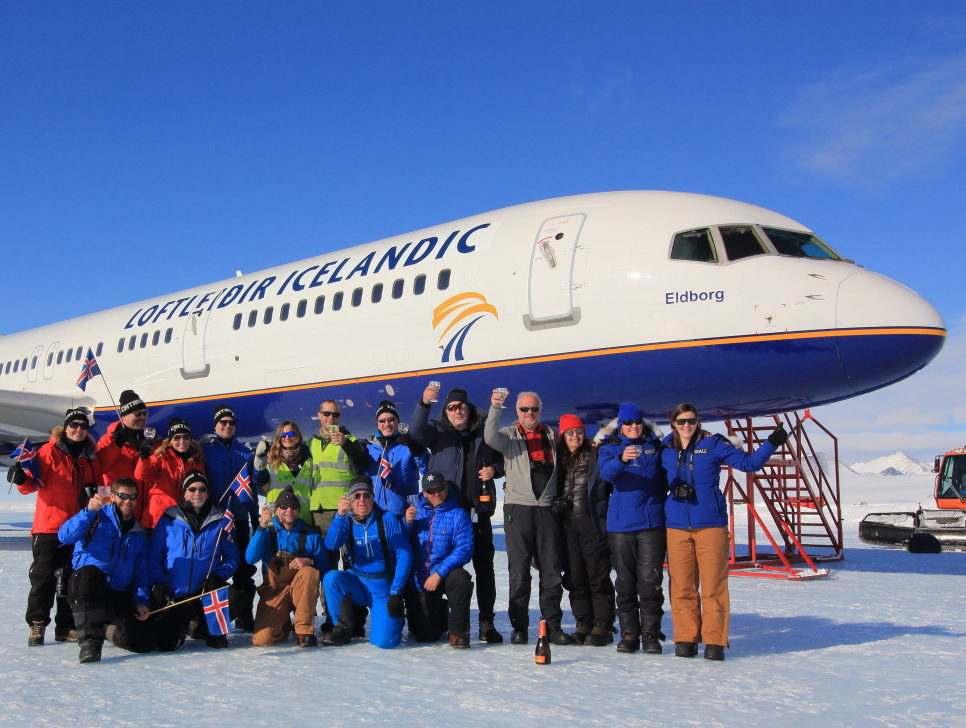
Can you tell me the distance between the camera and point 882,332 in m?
8.96

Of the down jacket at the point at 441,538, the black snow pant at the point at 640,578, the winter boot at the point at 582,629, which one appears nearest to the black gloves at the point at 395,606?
the down jacket at the point at 441,538

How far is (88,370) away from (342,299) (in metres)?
7.88

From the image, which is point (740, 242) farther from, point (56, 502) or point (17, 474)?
point (17, 474)

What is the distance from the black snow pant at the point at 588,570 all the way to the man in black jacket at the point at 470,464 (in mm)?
663

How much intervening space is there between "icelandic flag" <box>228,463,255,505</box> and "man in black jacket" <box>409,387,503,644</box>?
1683 millimetres

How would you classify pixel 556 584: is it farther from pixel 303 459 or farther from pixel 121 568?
pixel 121 568

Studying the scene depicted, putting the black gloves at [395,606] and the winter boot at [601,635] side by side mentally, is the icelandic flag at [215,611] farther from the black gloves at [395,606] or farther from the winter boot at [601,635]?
the winter boot at [601,635]

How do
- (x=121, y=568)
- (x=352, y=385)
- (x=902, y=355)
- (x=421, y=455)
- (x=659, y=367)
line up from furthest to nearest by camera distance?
1. (x=352, y=385)
2. (x=659, y=367)
3. (x=902, y=355)
4. (x=421, y=455)
5. (x=121, y=568)

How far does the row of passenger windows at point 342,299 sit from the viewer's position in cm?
1184

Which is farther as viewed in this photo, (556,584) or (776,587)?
(776,587)

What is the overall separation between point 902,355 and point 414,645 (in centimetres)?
588

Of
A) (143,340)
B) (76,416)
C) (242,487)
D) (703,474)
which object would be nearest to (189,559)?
(242,487)

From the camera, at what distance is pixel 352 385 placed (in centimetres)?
1258

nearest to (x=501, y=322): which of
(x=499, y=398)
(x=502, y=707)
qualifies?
(x=499, y=398)
